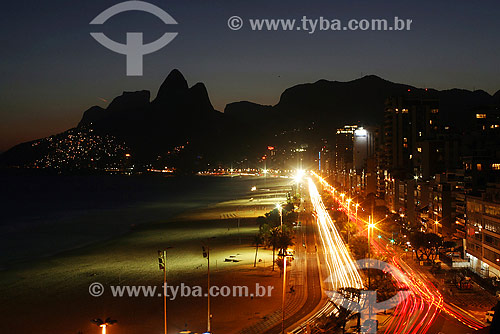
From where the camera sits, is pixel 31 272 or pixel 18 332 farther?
pixel 31 272

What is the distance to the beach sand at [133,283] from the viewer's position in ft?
71.9

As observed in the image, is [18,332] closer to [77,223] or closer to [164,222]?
[164,222]

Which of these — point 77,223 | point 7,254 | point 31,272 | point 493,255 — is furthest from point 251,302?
point 77,223

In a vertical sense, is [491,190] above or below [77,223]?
above

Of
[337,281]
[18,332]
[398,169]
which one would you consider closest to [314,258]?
[337,281]

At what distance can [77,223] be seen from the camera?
6869cm

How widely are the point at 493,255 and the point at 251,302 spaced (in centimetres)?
1369

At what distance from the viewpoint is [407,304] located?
21047mm

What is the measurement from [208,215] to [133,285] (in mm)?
40682

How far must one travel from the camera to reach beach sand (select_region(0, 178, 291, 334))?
71.9ft

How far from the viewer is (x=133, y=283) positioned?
2902 cm

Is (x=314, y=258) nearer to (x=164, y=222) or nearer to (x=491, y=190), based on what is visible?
(x=491, y=190)

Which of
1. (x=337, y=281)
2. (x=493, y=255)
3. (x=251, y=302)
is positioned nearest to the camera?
(x=251, y=302)

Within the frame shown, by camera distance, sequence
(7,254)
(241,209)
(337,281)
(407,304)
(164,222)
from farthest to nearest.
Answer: (241,209)
(164,222)
(7,254)
(337,281)
(407,304)
